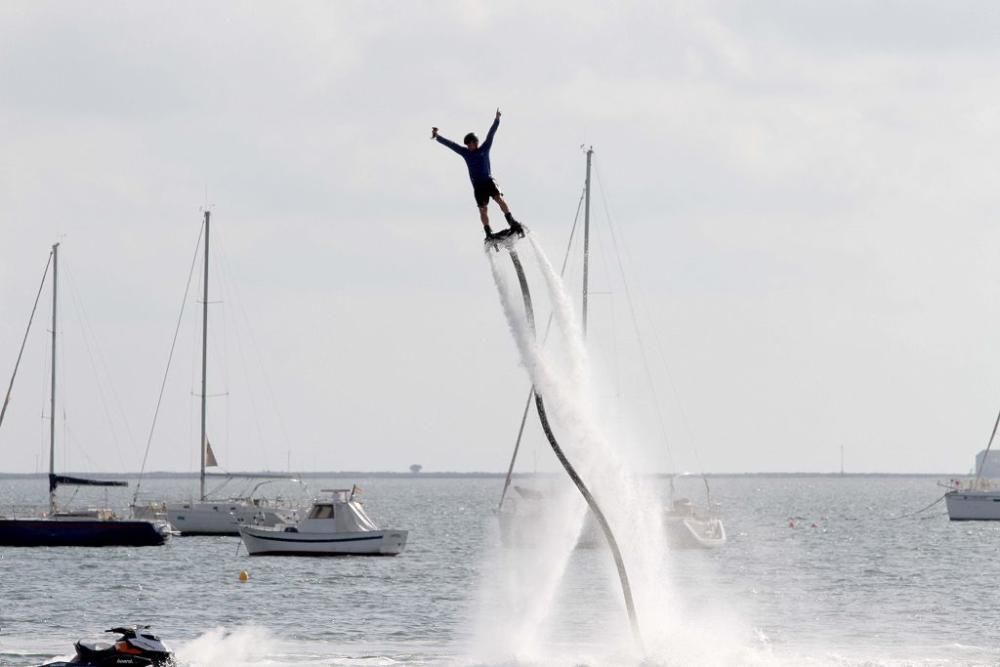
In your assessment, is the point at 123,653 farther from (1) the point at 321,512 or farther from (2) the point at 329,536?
(1) the point at 321,512

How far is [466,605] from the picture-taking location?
64.6 meters

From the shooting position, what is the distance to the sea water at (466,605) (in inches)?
1820

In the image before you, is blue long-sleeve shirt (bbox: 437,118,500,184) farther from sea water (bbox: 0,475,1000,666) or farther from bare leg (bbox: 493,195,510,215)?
sea water (bbox: 0,475,1000,666)

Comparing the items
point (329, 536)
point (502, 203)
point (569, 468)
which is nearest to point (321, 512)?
point (329, 536)

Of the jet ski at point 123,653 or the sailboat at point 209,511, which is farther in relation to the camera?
the sailboat at point 209,511

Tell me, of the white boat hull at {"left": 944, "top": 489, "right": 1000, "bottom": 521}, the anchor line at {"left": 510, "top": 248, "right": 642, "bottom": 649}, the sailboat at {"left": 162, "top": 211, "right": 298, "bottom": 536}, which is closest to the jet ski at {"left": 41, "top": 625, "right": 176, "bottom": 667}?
the anchor line at {"left": 510, "top": 248, "right": 642, "bottom": 649}

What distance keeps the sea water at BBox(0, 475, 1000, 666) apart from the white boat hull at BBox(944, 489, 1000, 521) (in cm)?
3033

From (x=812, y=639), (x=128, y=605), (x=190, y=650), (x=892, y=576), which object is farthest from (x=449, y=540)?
(x=190, y=650)

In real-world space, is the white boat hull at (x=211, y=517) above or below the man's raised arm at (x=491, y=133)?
below

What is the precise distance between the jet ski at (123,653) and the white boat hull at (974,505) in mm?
110050

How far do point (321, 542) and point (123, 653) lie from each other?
165 ft

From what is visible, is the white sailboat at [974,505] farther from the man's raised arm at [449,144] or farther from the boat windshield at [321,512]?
the man's raised arm at [449,144]

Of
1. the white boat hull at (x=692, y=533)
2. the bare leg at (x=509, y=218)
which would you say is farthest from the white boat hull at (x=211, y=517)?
the bare leg at (x=509, y=218)

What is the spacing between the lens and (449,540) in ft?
383
